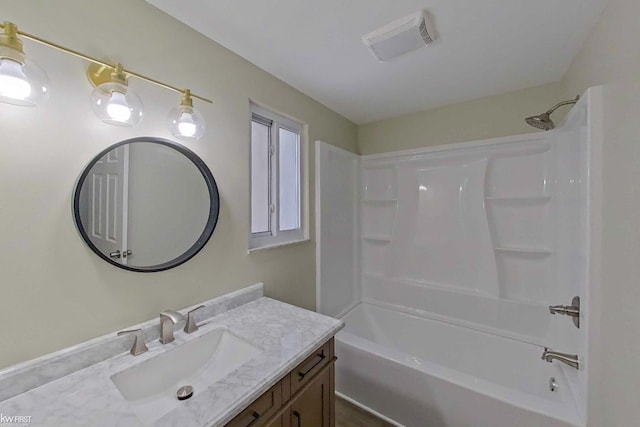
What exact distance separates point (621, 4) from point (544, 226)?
4.72 ft

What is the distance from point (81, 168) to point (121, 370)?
74 centimetres

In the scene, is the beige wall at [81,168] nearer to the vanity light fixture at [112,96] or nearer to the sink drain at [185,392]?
the vanity light fixture at [112,96]

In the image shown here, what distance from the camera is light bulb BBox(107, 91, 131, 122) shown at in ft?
3.00

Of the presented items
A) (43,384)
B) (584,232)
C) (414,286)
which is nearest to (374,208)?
(414,286)

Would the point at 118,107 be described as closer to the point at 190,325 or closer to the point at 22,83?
the point at 22,83

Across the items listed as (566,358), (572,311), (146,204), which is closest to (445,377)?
(566,358)

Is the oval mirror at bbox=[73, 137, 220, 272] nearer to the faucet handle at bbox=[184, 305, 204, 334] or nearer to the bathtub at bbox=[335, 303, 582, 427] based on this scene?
the faucet handle at bbox=[184, 305, 204, 334]

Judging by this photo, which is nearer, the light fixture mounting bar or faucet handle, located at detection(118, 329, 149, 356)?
the light fixture mounting bar

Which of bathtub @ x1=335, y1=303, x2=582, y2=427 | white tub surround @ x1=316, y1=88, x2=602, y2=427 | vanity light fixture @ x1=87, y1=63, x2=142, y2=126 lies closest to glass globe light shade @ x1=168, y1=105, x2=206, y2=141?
vanity light fixture @ x1=87, y1=63, x2=142, y2=126

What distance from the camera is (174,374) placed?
3.35ft

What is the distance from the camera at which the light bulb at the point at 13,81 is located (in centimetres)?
69

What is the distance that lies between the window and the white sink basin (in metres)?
0.61

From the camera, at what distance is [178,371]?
3.40 ft

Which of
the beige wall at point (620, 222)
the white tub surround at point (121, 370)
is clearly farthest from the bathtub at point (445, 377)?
the white tub surround at point (121, 370)
